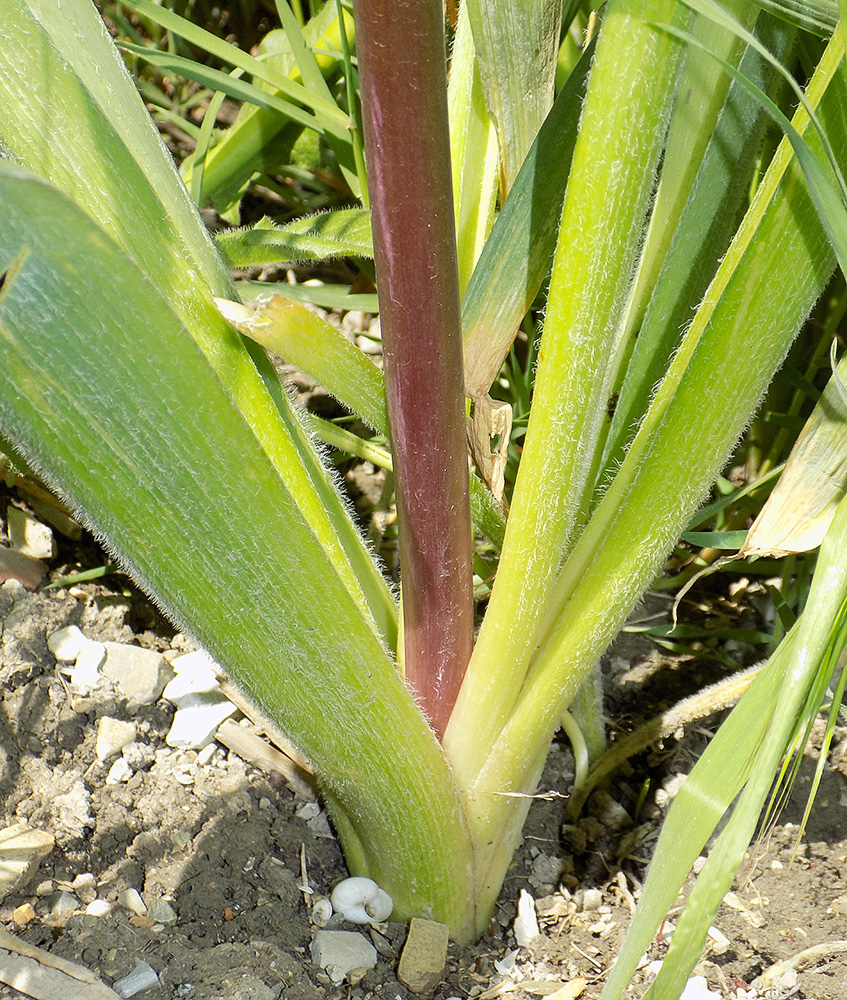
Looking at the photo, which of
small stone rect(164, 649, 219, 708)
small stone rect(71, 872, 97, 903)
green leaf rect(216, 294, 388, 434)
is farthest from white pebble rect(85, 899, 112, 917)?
green leaf rect(216, 294, 388, 434)

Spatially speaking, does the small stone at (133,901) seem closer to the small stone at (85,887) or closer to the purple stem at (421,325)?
the small stone at (85,887)

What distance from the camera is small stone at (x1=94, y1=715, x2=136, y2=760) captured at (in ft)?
3.14

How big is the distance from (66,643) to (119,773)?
0.17 metres

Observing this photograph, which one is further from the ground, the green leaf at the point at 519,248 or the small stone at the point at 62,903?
the green leaf at the point at 519,248

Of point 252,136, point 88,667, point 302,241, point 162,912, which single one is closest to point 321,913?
point 162,912

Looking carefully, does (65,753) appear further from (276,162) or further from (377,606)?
(276,162)

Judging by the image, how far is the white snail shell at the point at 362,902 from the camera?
856mm

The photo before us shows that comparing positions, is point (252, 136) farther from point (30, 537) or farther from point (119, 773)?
point (119, 773)

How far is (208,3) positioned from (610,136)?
1221 millimetres

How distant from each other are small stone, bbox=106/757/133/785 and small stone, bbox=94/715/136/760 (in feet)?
0.05

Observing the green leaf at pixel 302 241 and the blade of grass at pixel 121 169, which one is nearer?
the blade of grass at pixel 121 169

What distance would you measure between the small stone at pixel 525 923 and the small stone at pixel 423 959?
0.32ft

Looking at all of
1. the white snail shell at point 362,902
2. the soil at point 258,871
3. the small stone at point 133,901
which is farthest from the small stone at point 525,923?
the small stone at point 133,901

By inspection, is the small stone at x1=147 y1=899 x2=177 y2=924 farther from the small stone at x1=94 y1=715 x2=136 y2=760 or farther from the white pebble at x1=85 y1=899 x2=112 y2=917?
the small stone at x1=94 y1=715 x2=136 y2=760
